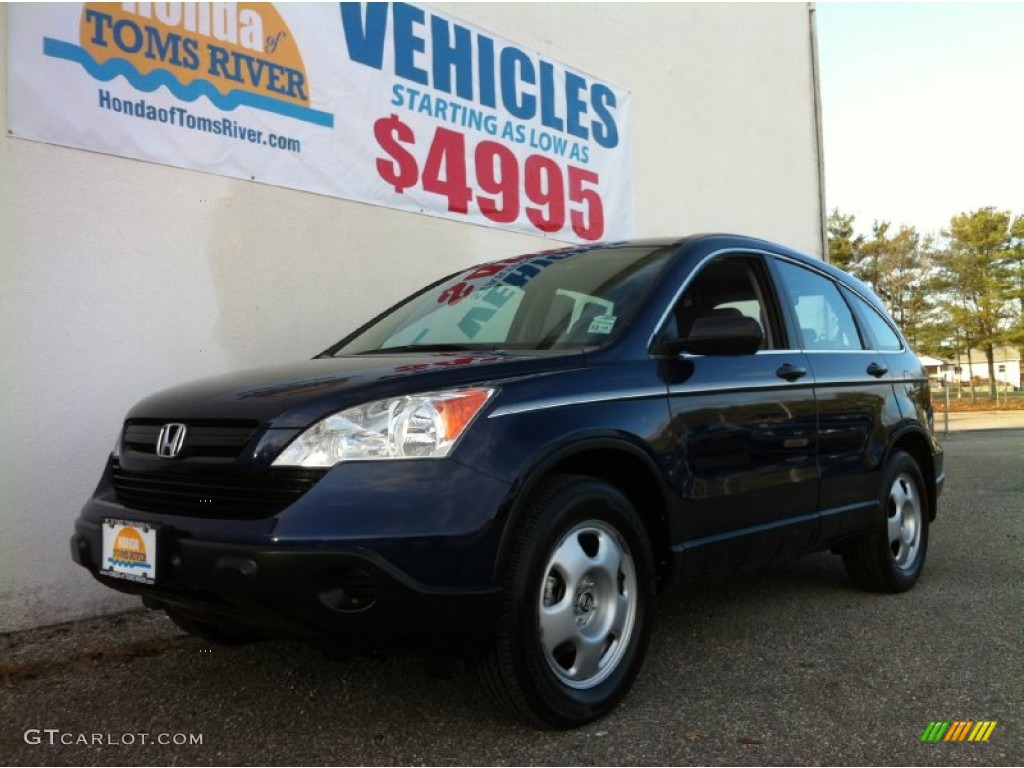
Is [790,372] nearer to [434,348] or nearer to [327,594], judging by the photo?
[434,348]

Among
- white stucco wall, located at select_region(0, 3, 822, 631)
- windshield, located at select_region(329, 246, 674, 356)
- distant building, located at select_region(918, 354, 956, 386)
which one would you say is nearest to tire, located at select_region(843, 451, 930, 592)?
windshield, located at select_region(329, 246, 674, 356)

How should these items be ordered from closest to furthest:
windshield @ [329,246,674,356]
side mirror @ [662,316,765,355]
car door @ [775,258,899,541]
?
side mirror @ [662,316,765,355]
windshield @ [329,246,674,356]
car door @ [775,258,899,541]

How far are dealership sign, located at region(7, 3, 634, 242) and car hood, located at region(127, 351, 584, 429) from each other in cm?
217

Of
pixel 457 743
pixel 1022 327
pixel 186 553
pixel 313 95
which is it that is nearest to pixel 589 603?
pixel 457 743

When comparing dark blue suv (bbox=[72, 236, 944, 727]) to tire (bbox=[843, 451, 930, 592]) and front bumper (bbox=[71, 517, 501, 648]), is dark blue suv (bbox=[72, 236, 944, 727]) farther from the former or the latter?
tire (bbox=[843, 451, 930, 592])

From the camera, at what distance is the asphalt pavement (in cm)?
262

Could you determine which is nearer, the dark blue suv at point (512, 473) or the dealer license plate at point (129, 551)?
the dark blue suv at point (512, 473)

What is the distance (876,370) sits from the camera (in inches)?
175

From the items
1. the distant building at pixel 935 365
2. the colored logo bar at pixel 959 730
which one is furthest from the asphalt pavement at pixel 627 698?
the distant building at pixel 935 365

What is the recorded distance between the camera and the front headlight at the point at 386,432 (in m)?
2.45

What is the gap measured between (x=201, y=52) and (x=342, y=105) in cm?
98

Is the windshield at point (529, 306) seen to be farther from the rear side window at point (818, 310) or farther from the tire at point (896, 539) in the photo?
the tire at point (896, 539)

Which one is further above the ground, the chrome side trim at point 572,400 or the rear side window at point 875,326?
the rear side window at point 875,326

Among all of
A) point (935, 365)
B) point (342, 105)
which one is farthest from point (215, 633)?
point (935, 365)
